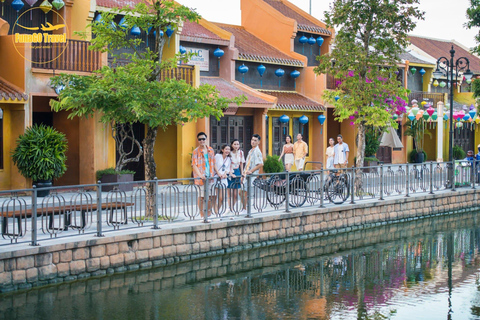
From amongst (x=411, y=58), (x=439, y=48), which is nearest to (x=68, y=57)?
(x=411, y=58)

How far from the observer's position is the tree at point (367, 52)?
69.5ft

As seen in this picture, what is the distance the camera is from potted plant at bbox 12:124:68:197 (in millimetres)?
19016

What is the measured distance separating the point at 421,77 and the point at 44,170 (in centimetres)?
2583

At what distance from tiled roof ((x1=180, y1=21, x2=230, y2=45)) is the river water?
11.6 meters

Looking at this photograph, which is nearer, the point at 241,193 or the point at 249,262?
the point at 249,262

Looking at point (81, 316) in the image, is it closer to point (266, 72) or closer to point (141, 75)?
point (141, 75)

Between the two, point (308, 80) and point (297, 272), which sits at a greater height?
point (308, 80)

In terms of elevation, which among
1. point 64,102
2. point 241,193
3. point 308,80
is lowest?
point 241,193

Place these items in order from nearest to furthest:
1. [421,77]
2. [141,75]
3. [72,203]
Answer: [72,203], [141,75], [421,77]

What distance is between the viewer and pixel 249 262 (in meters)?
14.2

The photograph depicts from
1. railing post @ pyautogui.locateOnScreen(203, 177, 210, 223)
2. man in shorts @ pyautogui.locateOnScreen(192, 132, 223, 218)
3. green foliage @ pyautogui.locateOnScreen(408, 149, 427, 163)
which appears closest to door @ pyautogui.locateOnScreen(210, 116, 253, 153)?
man in shorts @ pyautogui.locateOnScreen(192, 132, 223, 218)

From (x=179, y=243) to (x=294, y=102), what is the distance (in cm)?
1658

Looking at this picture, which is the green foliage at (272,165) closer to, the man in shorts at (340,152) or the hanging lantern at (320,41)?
the man in shorts at (340,152)

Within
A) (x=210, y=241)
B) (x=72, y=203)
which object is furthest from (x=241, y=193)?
(x=72, y=203)
